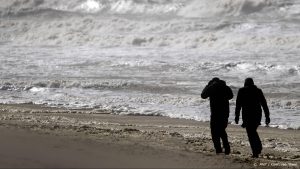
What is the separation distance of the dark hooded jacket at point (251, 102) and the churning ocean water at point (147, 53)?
19.3 ft

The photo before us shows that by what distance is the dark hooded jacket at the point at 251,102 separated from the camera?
7.95 meters

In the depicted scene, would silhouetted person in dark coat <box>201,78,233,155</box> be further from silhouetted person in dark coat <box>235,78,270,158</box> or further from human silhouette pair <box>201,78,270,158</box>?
silhouetted person in dark coat <box>235,78,270,158</box>

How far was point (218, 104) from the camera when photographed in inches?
315

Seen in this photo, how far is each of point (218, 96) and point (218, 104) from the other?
0.12 metres

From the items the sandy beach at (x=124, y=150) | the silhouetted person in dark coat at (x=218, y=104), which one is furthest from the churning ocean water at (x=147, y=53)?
the silhouetted person in dark coat at (x=218, y=104)

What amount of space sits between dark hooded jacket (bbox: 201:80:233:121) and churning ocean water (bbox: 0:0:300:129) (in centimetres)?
600

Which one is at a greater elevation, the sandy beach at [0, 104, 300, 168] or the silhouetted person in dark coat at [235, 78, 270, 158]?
the silhouetted person in dark coat at [235, 78, 270, 158]

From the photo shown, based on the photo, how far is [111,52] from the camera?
3844 cm

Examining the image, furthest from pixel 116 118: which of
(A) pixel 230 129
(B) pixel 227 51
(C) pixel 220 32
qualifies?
(C) pixel 220 32

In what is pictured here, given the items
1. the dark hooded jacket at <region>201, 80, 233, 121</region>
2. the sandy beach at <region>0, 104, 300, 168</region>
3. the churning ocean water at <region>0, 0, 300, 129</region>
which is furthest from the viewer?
the churning ocean water at <region>0, 0, 300, 129</region>

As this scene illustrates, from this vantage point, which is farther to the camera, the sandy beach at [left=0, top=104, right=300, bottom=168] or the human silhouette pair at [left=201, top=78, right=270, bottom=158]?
the human silhouette pair at [left=201, top=78, right=270, bottom=158]

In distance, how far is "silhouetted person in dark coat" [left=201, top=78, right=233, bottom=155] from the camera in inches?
313

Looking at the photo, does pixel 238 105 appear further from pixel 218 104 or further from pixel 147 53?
pixel 147 53

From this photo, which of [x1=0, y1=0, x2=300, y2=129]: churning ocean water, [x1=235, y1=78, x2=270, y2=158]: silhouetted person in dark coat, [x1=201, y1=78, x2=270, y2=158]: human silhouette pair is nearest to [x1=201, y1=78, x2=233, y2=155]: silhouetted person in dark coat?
[x1=201, y1=78, x2=270, y2=158]: human silhouette pair
